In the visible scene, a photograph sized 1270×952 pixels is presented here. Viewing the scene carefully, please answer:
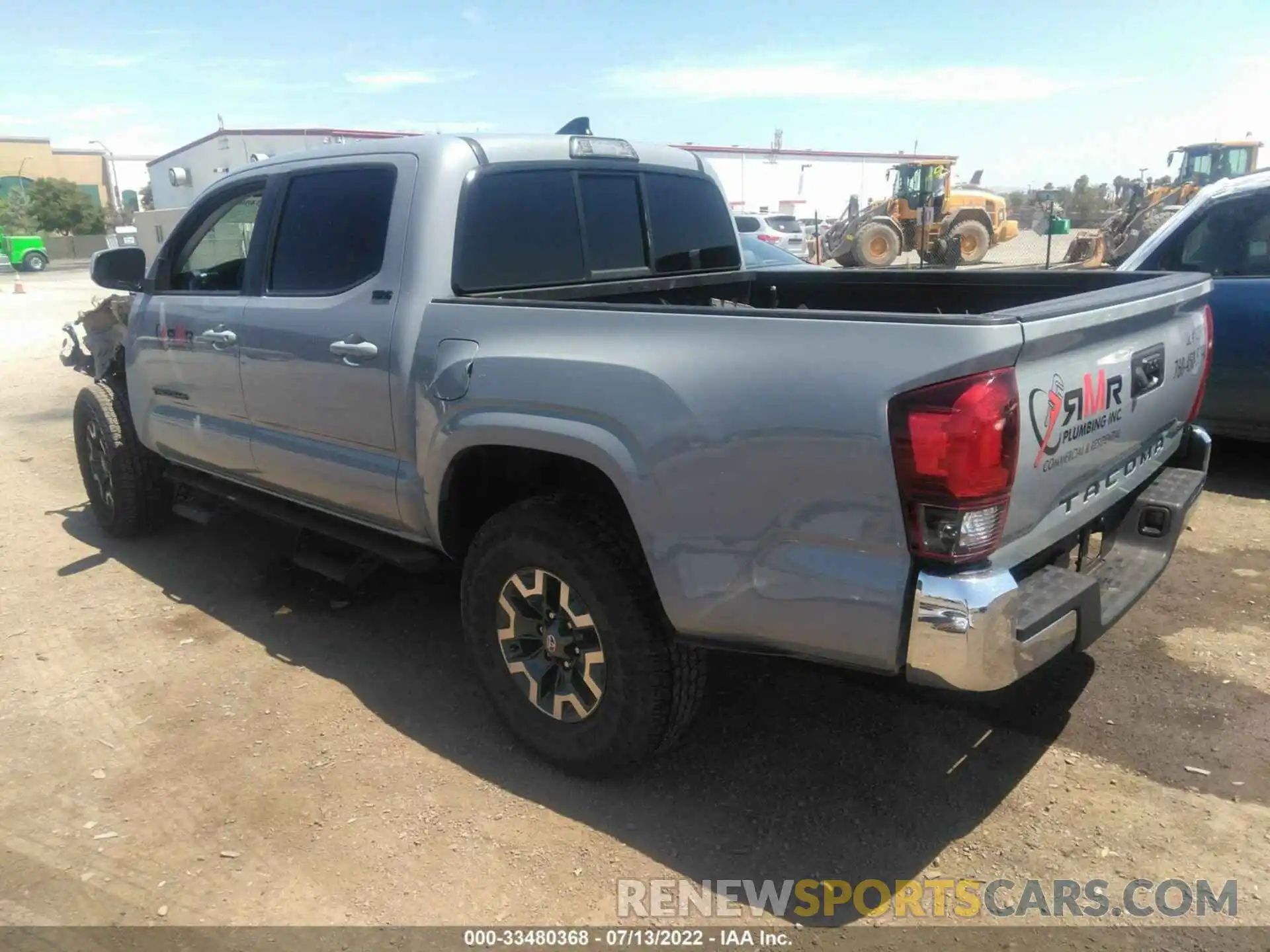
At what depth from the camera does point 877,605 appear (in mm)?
2223

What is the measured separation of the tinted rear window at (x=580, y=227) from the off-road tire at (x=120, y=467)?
2.93 meters

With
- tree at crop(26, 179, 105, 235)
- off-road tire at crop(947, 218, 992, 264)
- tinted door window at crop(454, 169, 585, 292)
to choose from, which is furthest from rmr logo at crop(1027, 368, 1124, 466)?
tree at crop(26, 179, 105, 235)

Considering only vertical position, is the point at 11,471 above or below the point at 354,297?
below

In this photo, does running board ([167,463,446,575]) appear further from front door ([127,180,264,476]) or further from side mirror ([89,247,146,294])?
side mirror ([89,247,146,294])

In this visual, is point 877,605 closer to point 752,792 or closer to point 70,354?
point 752,792

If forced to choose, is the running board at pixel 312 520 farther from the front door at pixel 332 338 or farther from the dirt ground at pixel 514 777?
the dirt ground at pixel 514 777

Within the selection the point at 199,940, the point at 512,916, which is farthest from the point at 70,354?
the point at 512,916

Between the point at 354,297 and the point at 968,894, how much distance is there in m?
2.79

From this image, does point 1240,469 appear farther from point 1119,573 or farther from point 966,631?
point 966,631

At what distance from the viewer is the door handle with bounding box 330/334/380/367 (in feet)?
10.8

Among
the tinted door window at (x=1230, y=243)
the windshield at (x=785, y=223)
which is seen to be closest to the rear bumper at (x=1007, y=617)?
the tinted door window at (x=1230, y=243)

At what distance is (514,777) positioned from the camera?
121 inches

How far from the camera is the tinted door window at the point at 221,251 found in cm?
414

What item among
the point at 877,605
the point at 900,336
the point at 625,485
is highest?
the point at 900,336
